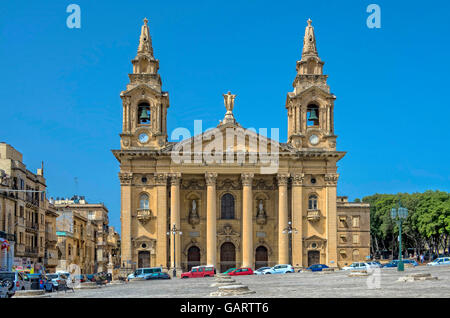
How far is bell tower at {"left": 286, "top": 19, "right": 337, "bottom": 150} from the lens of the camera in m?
69.6

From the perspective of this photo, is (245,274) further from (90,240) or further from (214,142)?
(90,240)

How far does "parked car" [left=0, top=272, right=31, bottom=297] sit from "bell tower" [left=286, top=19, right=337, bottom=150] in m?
38.2

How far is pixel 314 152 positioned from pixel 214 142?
9904 millimetres

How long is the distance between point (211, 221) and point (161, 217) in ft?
16.2

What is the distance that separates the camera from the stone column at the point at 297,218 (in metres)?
66.9

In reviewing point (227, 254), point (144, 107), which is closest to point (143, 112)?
point (144, 107)

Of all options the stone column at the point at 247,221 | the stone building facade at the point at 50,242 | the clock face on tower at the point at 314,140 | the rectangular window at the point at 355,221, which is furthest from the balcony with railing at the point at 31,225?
the rectangular window at the point at 355,221

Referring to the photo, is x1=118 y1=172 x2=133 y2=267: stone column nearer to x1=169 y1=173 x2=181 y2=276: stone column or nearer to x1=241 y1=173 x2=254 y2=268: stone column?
x1=169 y1=173 x2=181 y2=276: stone column

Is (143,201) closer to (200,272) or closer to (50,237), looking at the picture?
(200,272)

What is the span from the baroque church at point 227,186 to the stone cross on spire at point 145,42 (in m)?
0.10

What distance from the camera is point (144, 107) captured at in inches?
2746
